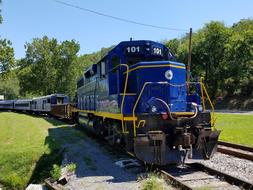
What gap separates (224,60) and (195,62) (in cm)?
604

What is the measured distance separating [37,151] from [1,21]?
22.2m

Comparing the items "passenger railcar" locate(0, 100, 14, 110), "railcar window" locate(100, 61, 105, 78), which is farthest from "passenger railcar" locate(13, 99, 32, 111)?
"railcar window" locate(100, 61, 105, 78)

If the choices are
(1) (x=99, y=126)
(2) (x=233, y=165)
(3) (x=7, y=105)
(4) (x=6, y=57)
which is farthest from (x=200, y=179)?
(3) (x=7, y=105)

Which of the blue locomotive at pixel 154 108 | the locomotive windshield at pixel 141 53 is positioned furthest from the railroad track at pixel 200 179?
the locomotive windshield at pixel 141 53

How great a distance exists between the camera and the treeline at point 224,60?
44156 millimetres

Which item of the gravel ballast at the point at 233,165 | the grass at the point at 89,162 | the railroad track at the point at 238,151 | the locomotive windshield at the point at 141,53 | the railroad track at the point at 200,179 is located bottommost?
the grass at the point at 89,162

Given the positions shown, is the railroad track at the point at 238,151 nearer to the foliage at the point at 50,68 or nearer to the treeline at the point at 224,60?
the treeline at the point at 224,60

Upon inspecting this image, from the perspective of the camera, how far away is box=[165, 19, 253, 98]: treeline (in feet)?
145

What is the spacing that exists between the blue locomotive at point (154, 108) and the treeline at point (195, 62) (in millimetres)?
20806

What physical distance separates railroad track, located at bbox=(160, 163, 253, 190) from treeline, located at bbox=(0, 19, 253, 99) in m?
23.6

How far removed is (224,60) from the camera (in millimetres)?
48375

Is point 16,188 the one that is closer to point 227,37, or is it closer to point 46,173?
point 46,173

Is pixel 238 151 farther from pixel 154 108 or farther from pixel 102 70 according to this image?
pixel 102 70

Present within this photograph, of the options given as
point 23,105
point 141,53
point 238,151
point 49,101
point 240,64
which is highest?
point 240,64
